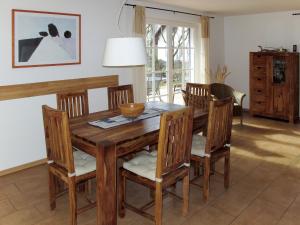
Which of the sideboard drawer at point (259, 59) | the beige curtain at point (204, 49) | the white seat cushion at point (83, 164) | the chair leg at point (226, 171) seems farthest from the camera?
the beige curtain at point (204, 49)

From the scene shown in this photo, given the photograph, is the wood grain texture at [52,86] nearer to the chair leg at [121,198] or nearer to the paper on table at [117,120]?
the paper on table at [117,120]

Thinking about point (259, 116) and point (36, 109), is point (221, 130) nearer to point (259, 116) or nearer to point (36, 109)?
point (36, 109)

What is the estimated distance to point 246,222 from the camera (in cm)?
253

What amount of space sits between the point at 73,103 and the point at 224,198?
1.88m

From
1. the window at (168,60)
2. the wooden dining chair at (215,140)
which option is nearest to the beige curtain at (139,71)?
the window at (168,60)

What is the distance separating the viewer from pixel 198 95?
3.96 m

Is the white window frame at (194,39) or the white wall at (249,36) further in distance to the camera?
the white wall at (249,36)

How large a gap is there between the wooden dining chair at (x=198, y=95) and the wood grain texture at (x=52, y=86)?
48.7 inches

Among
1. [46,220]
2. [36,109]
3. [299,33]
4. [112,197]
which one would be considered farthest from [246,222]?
[299,33]

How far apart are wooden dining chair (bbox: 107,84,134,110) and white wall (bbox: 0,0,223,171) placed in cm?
70

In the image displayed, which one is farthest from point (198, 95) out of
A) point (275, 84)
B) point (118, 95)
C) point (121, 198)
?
point (275, 84)

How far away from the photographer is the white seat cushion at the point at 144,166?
2.42m

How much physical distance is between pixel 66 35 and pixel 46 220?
7.72ft

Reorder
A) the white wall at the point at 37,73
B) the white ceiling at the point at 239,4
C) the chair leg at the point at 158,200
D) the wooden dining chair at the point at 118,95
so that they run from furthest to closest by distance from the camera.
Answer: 1. the white ceiling at the point at 239,4
2. the wooden dining chair at the point at 118,95
3. the white wall at the point at 37,73
4. the chair leg at the point at 158,200
